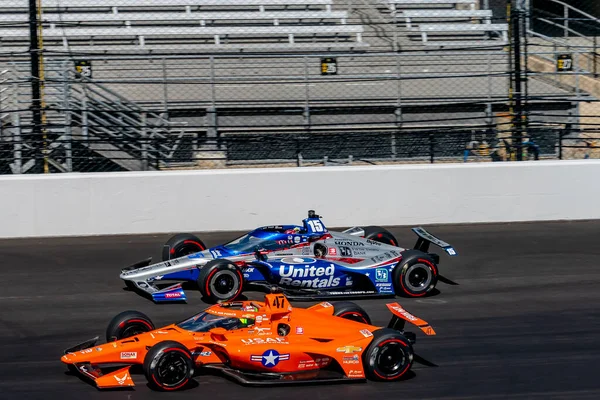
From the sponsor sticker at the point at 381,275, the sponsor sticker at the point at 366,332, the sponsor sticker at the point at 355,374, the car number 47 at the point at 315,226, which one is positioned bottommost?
the sponsor sticker at the point at 355,374

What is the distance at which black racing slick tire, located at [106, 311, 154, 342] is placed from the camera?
22.7 feet

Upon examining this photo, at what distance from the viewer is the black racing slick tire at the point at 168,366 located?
6273mm

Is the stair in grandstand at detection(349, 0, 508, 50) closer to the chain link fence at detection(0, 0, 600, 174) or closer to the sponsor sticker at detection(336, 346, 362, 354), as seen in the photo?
the chain link fence at detection(0, 0, 600, 174)

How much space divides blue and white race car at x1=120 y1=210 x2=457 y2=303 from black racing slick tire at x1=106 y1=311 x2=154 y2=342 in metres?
1.85

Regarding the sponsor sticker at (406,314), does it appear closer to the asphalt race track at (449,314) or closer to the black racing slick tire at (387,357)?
the black racing slick tire at (387,357)

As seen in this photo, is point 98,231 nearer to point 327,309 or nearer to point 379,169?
point 379,169

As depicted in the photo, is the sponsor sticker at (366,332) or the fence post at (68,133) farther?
the fence post at (68,133)

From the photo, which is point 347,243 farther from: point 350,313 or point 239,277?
Answer: point 350,313

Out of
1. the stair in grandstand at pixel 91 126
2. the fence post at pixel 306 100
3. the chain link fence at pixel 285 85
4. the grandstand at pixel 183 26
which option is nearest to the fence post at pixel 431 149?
the chain link fence at pixel 285 85

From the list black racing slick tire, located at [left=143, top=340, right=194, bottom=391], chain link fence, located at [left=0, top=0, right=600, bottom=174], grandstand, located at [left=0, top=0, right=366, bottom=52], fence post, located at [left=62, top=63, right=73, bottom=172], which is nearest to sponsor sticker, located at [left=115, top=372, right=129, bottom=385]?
black racing slick tire, located at [left=143, top=340, right=194, bottom=391]

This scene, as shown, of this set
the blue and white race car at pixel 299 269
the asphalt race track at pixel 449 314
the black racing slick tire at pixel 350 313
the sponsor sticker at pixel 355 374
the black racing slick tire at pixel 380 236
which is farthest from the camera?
the black racing slick tire at pixel 380 236

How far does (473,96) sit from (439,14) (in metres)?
3.13

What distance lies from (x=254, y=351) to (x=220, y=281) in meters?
2.56

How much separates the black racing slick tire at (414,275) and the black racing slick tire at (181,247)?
2383 mm
